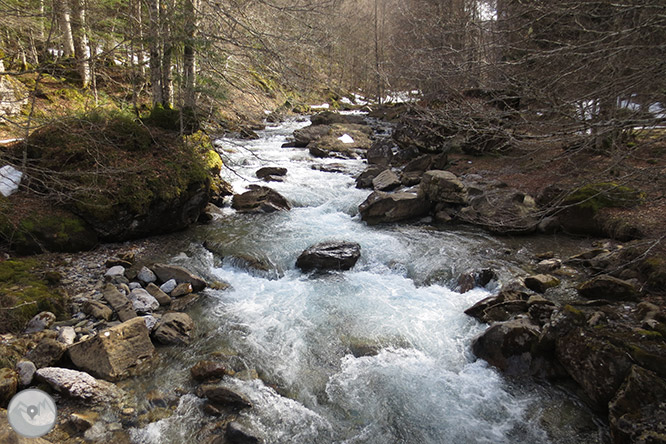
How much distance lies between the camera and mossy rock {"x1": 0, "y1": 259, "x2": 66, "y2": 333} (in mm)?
5332

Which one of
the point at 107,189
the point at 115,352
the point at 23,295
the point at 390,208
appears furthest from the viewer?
the point at 390,208

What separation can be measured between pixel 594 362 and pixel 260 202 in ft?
30.4

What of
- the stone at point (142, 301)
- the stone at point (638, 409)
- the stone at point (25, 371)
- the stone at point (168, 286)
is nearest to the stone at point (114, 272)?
the stone at point (142, 301)

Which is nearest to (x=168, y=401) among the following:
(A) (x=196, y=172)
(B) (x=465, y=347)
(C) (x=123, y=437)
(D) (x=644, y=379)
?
(C) (x=123, y=437)

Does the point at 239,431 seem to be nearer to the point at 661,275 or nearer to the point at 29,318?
the point at 29,318

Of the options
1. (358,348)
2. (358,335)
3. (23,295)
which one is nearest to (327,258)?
(358,335)

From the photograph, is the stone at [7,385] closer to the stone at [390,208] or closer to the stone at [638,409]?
the stone at [638,409]

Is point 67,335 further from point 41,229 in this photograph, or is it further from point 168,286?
point 41,229

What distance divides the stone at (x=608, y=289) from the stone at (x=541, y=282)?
0.47 metres

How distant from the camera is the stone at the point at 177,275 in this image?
737cm

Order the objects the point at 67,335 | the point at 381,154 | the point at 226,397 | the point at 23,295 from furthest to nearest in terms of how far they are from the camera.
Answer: the point at 381,154 → the point at 23,295 → the point at 67,335 → the point at 226,397

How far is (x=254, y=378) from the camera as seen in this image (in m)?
5.21

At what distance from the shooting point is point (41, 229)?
743 centimetres

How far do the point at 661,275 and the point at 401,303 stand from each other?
13.7 ft
